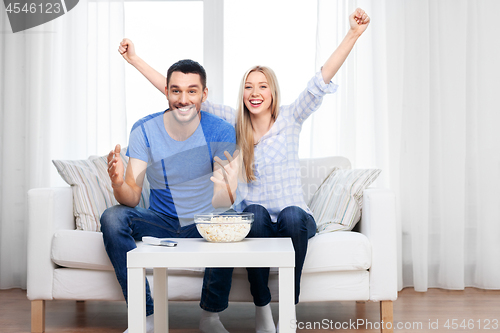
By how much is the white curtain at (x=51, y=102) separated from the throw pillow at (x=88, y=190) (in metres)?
0.63

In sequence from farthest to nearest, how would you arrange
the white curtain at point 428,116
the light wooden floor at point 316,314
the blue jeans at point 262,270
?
the white curtain at point 428,116, the light wooden floor at point 316,314, the blue jeans at point 262,270

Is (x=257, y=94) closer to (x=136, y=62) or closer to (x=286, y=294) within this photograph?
(x=136, y=62)

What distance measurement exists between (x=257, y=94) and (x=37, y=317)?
1258 millimetres

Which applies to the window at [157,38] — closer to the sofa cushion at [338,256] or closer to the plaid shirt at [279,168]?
the plaid shirt at [279,168]

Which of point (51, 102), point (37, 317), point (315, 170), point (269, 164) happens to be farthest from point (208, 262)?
point (51, 102)

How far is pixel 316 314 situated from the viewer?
2027 mm

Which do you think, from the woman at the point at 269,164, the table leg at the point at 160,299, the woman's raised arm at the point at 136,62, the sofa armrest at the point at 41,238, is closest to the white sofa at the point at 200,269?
the sofa armrest at the point at 41,238

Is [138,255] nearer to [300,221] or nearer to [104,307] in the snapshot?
[300,221]

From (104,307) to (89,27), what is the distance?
5.29 feet

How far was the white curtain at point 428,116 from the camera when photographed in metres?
2.55

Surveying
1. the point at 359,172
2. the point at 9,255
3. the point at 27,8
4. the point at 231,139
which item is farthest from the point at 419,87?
the point at 9,255

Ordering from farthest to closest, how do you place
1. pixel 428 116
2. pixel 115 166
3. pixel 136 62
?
1. pixel 428 116
2. pixel 136 62
3. pixel 115 166

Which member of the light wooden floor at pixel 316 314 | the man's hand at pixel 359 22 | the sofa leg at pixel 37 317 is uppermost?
the man's hand at pixel 359 22

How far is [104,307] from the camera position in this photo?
2201mm
